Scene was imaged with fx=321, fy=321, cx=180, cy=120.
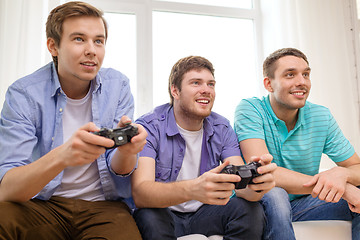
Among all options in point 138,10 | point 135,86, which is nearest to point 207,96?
point 135,86

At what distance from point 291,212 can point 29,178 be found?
3.76 ft

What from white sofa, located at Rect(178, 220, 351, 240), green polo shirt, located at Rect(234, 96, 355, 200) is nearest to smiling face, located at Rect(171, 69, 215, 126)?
green polo shirt, located at Rect(234, 96, 355, 200)

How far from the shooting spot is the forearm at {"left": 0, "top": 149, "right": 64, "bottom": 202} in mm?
1064

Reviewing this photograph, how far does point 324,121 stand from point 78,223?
1.43 metres

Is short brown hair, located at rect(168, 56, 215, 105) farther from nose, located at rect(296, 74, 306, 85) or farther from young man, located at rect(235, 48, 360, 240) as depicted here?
nose, located at rect(296, 74, 306, 85)

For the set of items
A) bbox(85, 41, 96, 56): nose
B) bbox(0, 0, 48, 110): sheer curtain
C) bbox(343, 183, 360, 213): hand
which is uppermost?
bbox(0, 0, 48, 110): sheer curtain

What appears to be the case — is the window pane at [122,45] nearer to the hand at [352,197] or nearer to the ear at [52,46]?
the ear at [52,46]

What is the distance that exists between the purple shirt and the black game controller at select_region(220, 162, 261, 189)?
1.42 ft

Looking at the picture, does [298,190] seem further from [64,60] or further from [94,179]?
[64,60]

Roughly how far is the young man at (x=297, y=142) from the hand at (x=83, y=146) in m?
0.87

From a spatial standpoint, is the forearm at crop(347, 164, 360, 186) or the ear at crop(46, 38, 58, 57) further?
the forearm at crop(347, 164, 360, 186)

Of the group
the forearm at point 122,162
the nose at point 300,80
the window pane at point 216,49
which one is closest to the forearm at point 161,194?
the forearm at point 122,162

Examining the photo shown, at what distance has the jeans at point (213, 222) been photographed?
1.32 meters

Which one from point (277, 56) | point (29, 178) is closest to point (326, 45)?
point (277, 56)
